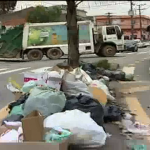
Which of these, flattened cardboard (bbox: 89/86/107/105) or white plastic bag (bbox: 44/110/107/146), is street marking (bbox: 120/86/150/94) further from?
white plastic bag (bbox: 44/110/107/146)

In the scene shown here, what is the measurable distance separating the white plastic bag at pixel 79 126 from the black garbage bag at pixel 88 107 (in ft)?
2.18

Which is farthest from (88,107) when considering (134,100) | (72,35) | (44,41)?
(44,41)

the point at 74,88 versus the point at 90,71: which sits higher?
the point at 74,88

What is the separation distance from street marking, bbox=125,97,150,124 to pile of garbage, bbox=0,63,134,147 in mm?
465

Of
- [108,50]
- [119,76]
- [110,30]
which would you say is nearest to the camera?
[119,76]

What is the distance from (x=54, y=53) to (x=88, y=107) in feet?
73.9

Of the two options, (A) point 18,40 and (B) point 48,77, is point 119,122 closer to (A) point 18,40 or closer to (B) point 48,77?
(B) point 48,77

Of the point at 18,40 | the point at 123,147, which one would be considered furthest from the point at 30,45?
the point at 123,147

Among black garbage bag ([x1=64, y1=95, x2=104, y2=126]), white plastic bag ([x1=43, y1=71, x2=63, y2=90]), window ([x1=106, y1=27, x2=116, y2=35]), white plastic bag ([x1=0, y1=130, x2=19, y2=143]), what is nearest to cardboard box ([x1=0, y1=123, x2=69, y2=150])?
white plastic bag ([x1=0, y1=130, x2=19, y2=143])

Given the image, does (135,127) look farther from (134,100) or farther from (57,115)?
(134,100)

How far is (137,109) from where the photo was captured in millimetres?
7922

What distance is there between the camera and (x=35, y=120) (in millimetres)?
3750

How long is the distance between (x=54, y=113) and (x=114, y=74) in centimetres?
875

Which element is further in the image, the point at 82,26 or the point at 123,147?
the point at 82,26
